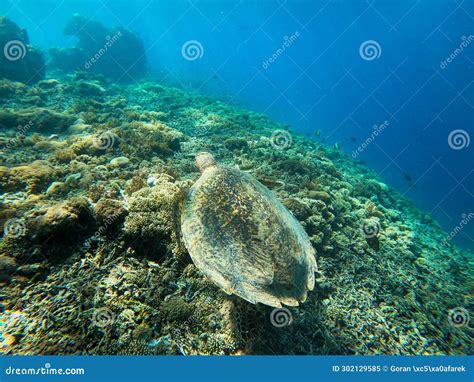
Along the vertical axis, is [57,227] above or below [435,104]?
below

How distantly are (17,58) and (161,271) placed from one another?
2015 cm

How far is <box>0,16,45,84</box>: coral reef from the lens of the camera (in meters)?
15.2

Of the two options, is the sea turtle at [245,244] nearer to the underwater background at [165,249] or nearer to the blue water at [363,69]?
the underwater background at [165,249]

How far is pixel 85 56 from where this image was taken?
86.8ft

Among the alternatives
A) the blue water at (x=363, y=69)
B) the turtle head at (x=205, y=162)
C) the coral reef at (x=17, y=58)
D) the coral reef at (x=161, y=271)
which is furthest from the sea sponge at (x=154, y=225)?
the blue water at (x=363, y=69)

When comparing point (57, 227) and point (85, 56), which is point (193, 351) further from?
point (85, 56)

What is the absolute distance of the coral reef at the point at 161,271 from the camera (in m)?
2.96

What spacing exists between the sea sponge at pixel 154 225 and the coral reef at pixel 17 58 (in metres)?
18.3

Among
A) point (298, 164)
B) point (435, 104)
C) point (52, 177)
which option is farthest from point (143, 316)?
point (435, 104)

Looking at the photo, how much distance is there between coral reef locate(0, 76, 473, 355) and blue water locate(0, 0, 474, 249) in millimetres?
26219

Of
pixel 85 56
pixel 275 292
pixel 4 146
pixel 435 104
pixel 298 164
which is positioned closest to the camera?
pixel 275 292

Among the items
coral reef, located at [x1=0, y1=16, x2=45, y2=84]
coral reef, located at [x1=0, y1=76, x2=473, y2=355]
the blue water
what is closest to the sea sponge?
coral reef, located at [x1=0, y1=76, x2=473, y2=355]

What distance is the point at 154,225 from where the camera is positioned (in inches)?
149

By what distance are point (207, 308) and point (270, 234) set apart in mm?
1462
